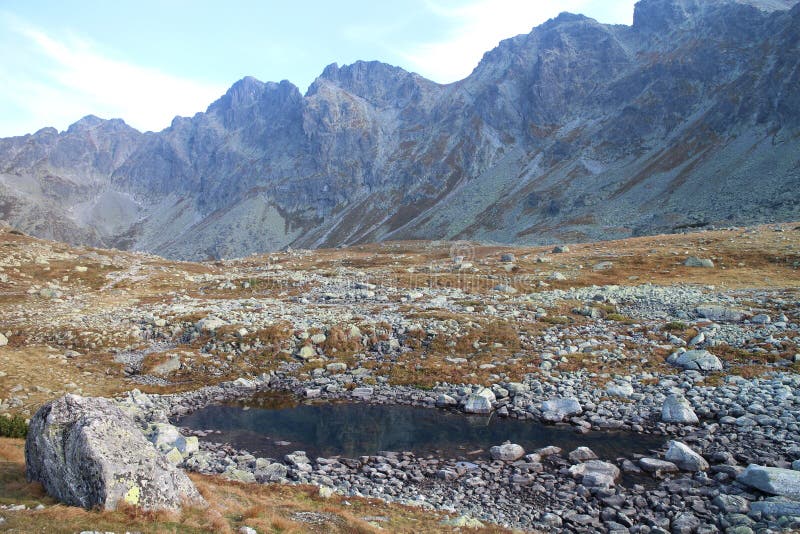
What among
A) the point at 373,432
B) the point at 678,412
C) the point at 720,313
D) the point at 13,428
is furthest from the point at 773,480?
the point at 13,428

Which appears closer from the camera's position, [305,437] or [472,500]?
[472,500]

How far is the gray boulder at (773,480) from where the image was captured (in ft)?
44.3

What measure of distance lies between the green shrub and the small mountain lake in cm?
619

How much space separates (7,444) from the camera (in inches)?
604

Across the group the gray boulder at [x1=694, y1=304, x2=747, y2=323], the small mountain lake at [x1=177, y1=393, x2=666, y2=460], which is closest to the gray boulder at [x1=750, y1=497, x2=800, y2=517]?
the small mountain lake at [x1=177, y1=393, x2=666, y2=460]

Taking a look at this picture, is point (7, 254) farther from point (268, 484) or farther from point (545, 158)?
point (545, 158)

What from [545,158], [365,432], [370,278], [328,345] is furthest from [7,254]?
[545,158]

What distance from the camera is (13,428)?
59.6 ft

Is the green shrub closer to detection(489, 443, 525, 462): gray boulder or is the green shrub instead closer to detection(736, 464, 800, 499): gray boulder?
detection(489, 443, 525, 462): gray boulder

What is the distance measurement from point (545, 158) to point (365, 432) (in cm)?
19688

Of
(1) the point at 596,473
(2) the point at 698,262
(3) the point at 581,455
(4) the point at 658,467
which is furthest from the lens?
(2) the point at 698,262

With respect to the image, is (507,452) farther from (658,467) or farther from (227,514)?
(227,514)

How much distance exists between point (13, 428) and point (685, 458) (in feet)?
85.2

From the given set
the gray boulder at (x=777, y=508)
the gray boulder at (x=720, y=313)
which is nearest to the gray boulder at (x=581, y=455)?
the gray boulder at (x=777, y=508)
